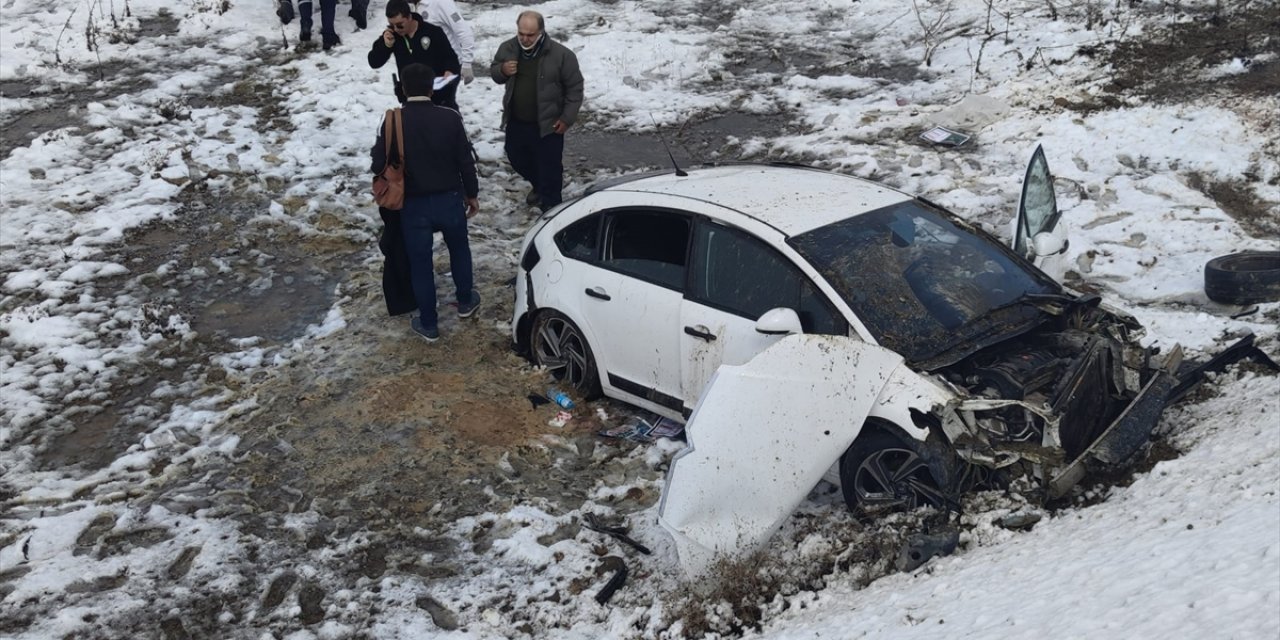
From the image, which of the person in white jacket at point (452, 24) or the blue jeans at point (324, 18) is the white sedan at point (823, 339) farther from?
the blue jeans at point (324, 18)

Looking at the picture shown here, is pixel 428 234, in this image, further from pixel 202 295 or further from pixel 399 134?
pixel 202 295

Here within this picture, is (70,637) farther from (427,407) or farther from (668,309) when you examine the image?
(668,309)

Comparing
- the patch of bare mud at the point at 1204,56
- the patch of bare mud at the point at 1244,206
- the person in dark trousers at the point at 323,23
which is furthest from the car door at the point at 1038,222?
the person in dark trousers at the point at 323,23

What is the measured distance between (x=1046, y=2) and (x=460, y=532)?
36.3ft

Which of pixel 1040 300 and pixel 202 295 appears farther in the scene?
pixel 202 295

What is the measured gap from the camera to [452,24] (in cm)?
983

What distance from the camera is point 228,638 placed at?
4.79m

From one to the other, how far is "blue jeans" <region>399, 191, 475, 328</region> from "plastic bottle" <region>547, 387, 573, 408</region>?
125 centimetres

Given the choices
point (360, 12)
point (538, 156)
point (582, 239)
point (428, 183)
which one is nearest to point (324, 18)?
point (360, 12)

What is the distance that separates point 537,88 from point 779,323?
13.9 ft

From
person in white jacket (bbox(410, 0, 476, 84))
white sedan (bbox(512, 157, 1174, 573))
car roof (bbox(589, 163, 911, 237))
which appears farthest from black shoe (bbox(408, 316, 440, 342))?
person in white jacket (bbox(410, 0, 476, 84))

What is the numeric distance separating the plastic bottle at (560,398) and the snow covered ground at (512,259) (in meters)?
0.60

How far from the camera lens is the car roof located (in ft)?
19.1

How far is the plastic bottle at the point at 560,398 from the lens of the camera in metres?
6.67
